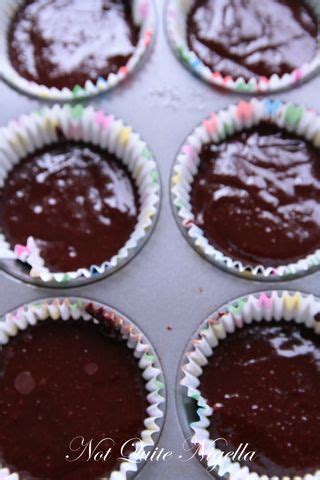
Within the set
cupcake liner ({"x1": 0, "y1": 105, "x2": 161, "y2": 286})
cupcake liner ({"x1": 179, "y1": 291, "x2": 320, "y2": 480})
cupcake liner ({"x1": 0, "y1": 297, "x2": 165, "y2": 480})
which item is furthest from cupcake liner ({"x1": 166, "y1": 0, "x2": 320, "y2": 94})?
cupcake liner ({"x1": 0, "y1": 297, "x2": 165, "y2": 480})

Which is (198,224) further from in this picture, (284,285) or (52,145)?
(52,145)

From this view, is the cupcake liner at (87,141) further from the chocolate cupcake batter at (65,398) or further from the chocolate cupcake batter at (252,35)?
the chocolate cupcake batter at (252,35)

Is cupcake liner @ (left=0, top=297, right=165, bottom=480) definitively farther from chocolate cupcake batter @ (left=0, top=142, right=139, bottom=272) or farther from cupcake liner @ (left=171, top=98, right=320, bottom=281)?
cupcake liner @ (left=171, top=98, right=320, bottom=281)

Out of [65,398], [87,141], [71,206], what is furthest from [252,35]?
[65,398]

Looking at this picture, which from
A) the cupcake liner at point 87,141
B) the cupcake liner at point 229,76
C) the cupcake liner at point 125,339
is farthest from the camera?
the cupcake liner at point 229,76

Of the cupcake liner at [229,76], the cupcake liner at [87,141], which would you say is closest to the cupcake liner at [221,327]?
the cupcake liner at [87,141]
